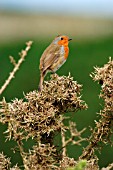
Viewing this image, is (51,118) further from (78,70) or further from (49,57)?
(78,70)

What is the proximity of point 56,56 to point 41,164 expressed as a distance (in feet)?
6.78

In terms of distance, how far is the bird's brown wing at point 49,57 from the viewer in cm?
294

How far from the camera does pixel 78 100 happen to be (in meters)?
1.48

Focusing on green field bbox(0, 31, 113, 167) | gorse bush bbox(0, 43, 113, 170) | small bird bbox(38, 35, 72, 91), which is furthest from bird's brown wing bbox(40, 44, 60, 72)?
green field bbox(0, 31, 113, 167)

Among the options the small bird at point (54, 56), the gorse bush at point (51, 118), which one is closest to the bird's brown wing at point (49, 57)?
the small bird at point (54, 56)

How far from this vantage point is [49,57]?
3113mm

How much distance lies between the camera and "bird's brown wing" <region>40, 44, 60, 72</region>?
294cm

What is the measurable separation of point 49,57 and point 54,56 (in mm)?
221

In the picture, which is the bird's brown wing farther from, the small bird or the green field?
the green field

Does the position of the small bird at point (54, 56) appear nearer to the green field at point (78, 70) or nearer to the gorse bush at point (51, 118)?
the gorse bush at point (51, 118)

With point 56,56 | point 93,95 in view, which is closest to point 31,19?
point 93,95

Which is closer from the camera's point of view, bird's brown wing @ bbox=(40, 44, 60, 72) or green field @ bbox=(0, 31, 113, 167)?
bird's brown wing @ bbox=(40, 44, 60, 72)

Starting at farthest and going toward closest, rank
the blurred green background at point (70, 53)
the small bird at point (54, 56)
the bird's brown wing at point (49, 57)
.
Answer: the blurred green background at point (70, 53)
the small bird at point (54, 56)
the bird's brown wing at point (49, 57)

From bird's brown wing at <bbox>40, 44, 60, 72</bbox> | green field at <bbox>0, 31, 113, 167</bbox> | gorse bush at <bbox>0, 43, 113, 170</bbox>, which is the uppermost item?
green field at <bbox>0, 31, 113, 167</bbox>
